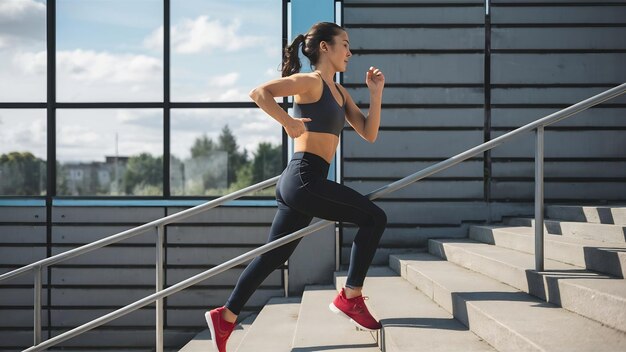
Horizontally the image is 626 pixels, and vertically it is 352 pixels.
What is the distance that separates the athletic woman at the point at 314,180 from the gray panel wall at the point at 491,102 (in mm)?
2594

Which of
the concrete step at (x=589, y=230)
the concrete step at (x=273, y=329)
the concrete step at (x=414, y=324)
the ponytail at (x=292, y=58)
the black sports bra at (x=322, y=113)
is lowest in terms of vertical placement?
the concrete step at (x=273, y=329)

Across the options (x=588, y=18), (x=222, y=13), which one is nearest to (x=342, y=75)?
(x=222, y=13)

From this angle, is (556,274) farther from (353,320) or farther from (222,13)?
(222,13)

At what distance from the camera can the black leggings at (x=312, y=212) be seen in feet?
7.80

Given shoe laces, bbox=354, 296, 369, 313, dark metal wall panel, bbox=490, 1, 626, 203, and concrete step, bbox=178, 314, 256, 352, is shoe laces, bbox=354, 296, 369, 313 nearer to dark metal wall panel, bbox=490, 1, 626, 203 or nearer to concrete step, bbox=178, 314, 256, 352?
concrete step, bbox=178, 314, 256, 352

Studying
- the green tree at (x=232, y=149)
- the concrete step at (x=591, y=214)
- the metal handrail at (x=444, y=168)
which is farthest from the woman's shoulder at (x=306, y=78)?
the green tree at (x=232, y=149)

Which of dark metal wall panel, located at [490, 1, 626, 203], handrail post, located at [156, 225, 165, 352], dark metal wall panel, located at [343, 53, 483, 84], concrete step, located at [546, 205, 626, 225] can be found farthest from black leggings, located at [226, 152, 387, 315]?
dark metal wall panel, located at [490, 1, 626, 203]

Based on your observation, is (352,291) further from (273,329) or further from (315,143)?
(273,329)

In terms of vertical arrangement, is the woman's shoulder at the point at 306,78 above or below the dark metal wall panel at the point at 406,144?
above

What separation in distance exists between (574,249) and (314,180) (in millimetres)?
1461

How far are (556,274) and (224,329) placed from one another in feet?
4.85

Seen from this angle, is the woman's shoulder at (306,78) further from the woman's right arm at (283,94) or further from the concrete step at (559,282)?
the concrete step at (559,282)

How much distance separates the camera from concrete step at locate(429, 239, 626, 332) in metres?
2.15

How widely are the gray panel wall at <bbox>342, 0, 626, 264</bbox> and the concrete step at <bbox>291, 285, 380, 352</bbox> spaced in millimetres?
1869
